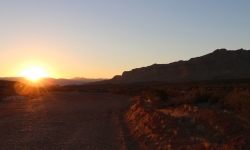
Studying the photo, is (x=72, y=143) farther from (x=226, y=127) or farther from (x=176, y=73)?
(x=176, y=73)

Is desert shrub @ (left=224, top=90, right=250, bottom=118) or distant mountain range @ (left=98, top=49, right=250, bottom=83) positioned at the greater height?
distant mountain range @ (left=98, top=49, right=250, bottom=83)

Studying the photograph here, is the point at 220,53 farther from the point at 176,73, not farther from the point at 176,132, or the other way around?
the point at 176,132

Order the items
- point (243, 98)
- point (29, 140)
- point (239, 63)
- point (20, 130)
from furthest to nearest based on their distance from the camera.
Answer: point (239, 63) < point (243, 98) < point (20, 130) < point (29, 140)

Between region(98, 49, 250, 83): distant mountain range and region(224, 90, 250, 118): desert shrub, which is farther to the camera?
region(98, 49, 250, 83): distant mountain range

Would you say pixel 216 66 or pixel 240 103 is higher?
pixel 216 66

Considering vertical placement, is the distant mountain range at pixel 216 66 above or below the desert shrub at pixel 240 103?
above

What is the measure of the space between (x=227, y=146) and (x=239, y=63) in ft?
535

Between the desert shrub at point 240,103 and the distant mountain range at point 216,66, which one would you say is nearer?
the desert shrub at point 240,103

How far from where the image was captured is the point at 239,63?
6511 inches

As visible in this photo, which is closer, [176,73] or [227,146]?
[227,146]

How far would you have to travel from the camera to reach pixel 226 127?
13.1 meters

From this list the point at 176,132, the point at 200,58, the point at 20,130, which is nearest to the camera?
the point at 176,132

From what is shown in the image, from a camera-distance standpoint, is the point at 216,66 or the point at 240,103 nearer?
the point at 240,103

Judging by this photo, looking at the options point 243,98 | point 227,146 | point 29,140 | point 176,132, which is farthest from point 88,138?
A: point 243,98
